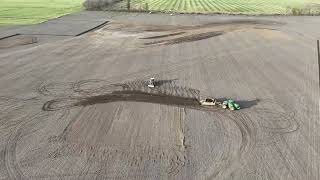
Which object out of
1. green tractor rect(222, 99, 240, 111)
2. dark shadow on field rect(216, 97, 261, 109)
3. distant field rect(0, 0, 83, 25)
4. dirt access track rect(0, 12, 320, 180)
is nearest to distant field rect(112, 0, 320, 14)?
distant field rect(0, 0, 83, 25)

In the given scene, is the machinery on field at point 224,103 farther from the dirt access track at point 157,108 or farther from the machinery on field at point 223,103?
the dirt access track at point 157,108

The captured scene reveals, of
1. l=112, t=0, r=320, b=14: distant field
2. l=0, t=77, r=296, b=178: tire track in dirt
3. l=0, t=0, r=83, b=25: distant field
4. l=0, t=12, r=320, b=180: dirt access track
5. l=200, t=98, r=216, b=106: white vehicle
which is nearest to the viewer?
l=0, t=12, r=320, b=180: dirt access track

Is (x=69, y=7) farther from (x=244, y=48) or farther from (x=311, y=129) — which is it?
(x=311, y=129)

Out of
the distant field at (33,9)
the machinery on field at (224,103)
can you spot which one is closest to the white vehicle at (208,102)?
the machinery on field at (224,103)

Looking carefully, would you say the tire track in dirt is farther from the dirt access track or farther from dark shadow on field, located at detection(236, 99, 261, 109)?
dark shadow on field, located at detection(236, 99, 261, 109)

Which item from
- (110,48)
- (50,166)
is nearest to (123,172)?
(50,166)

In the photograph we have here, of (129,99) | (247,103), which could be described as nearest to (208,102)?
(247,103)
